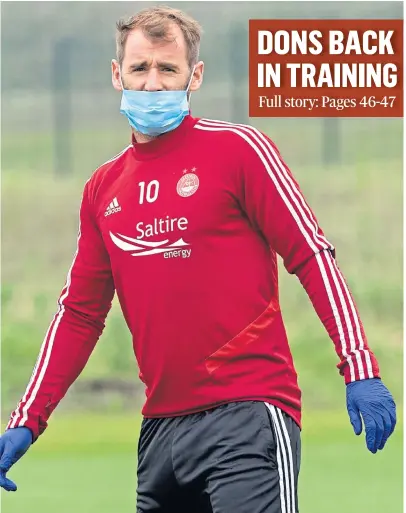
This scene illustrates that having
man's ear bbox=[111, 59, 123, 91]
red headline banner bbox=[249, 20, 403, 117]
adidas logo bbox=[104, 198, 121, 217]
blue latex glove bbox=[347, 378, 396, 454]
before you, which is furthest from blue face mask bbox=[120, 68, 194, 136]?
red headline banner bbox=[249, 20, 403, 117]

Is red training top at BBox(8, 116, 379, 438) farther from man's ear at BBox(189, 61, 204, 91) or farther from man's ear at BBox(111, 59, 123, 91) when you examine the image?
man's ear at BBox(111, 59, 123, 91)

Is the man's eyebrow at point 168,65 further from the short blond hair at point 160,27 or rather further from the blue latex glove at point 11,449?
the blue latex glove at point 11,449

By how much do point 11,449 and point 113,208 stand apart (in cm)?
88

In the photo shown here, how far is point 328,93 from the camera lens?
5.28 metres

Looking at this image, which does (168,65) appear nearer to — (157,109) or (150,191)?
(157,109)

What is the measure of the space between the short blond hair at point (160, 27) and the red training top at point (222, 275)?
0.30m

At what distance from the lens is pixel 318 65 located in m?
5.24

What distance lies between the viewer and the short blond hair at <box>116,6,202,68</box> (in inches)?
151

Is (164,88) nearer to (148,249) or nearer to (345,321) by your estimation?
(148,249)

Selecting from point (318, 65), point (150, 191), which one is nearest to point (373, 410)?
point (150, 191)

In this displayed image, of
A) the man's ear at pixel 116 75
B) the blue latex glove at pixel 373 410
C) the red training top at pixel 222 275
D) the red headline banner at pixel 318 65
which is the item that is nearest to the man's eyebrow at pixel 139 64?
the man's ear at pixel 116 75

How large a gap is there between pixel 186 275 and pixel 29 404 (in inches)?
31.4

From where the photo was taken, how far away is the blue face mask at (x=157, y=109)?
385cm

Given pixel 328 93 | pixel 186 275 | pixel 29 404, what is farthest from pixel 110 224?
pixel 328 93
